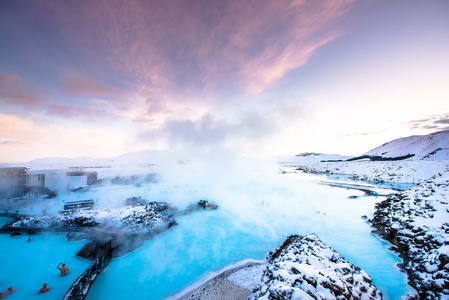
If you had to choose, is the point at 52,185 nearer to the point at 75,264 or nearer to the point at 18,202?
the point at 18,202

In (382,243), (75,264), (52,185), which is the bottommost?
(382,243)

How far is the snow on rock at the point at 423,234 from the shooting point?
322 inches

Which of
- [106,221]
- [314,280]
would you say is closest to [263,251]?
[314,280]

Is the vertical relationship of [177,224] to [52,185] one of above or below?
below

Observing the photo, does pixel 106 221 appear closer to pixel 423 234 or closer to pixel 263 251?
pixel 263 251

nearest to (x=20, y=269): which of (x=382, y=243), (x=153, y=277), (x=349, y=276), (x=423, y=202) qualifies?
(x=153, y=277)

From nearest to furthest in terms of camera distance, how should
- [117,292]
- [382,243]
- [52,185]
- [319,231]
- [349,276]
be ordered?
[349,276] → [117,292] → [382,243] → [319,231] → [52,185]

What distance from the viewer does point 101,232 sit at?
15.4 m

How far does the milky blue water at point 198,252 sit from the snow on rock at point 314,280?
2873 millimetres

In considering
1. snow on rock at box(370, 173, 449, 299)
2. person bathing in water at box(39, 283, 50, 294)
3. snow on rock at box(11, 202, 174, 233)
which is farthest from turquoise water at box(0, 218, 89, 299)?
snow on rock at box(370, 173, 449, 299)

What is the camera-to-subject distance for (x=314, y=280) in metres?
6.67

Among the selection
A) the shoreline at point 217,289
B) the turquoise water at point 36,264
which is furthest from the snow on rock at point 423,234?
the turquoise water at point 36,264

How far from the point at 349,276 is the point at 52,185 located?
47.5 m

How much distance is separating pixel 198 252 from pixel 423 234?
654 inches
